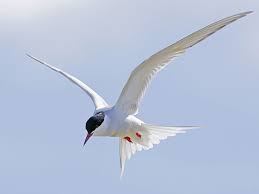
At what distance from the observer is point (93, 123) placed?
1434cm

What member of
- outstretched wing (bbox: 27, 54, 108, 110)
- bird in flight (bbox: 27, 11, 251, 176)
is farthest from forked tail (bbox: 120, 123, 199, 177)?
outstretched wing (bbox: 27, 54, 108, 110)

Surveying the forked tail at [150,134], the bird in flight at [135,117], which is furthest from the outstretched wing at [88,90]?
the forked tail at [150,134]

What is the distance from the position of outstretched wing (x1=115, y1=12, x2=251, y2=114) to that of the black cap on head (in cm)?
39

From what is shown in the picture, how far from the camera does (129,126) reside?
1462cm

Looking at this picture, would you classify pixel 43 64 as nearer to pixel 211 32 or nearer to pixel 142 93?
pixel 142 93

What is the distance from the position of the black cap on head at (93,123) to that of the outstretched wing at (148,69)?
39 centimetres

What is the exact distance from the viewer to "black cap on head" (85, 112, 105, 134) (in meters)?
14.3

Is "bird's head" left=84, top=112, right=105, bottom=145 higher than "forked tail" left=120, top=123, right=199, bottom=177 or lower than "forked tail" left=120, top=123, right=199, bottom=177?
higher

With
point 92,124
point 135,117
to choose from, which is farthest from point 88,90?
point 92,124

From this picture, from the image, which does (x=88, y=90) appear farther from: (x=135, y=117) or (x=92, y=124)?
(x=92, y=124)

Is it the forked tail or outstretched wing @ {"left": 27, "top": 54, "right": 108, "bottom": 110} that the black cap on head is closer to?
the forked tail

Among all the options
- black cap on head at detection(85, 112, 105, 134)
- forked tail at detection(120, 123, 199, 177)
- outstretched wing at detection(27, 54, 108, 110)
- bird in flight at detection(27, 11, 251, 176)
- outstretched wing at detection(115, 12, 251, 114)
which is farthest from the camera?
outstretched wing at detection(27, 54, 108, 110)

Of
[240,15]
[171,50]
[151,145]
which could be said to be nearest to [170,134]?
[151,145]

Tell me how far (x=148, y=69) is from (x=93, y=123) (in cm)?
104
